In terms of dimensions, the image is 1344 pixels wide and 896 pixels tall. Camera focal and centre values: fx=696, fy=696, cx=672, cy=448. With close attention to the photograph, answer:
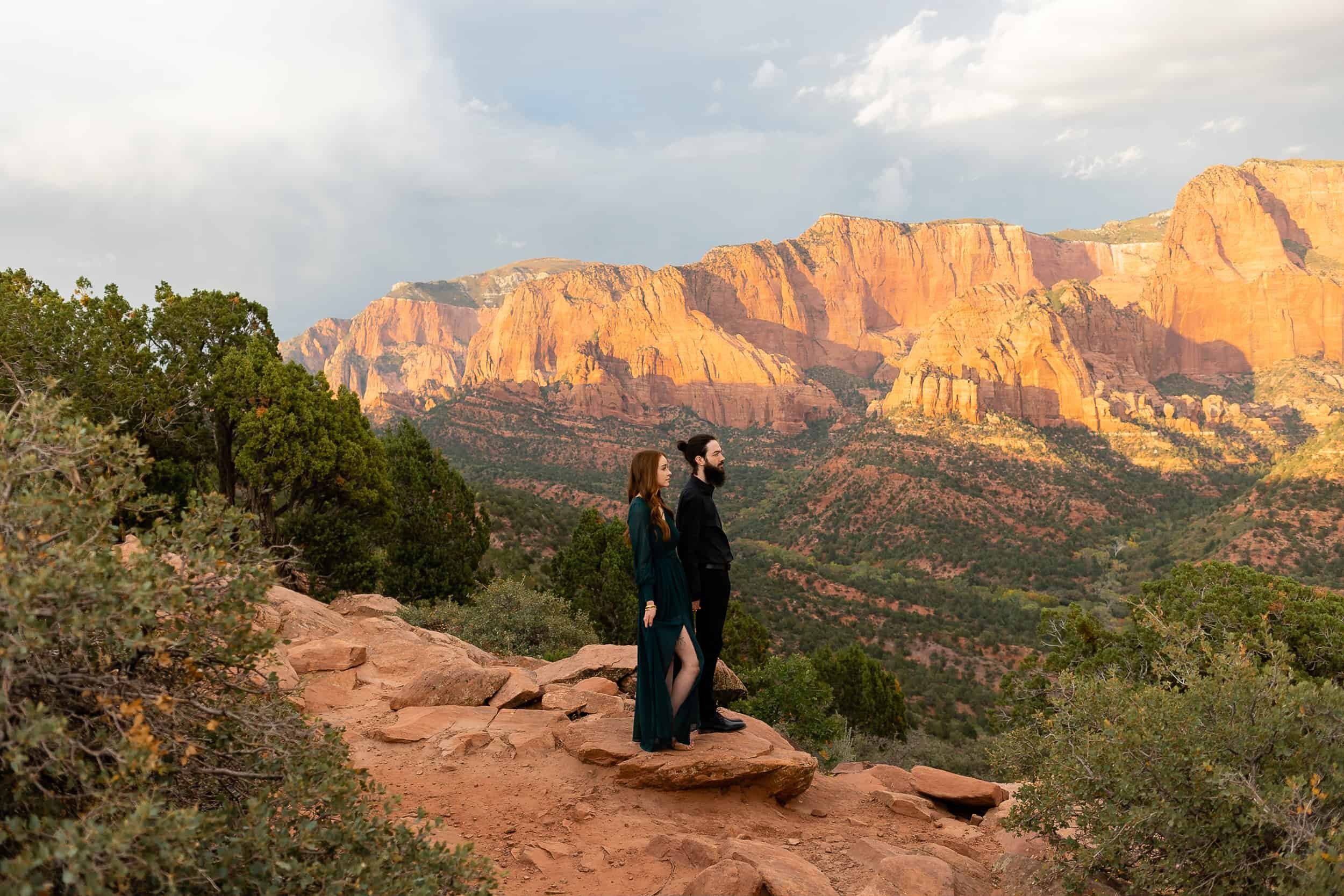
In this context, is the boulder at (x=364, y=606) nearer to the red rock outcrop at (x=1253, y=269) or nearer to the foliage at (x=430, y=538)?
the foliage at (x=430, y=538)

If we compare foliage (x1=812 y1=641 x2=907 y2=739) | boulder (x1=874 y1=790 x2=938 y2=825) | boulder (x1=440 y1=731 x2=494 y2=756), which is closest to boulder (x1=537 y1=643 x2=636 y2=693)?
boulder (x1=440 y1=731 x2=494 y2=756)

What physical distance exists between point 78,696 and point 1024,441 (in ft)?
237

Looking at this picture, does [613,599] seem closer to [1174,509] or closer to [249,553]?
[249,553]

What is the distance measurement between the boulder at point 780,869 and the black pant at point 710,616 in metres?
1.61

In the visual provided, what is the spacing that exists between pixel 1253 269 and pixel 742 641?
144m

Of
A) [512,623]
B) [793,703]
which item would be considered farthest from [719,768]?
[512,623]

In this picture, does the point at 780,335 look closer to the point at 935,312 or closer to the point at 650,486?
the point at 935,312

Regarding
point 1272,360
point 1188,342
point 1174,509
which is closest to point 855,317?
point 1188,342

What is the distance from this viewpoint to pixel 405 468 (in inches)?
749

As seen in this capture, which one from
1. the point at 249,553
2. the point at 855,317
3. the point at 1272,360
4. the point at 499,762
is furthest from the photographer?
the point at 855,317

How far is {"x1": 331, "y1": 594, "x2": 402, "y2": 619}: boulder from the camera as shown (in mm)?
13141

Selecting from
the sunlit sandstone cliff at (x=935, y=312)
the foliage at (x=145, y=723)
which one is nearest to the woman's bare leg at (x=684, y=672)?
the foliage at (x=145, y=723)

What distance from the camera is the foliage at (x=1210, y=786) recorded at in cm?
358

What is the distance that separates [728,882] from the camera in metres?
4.24
